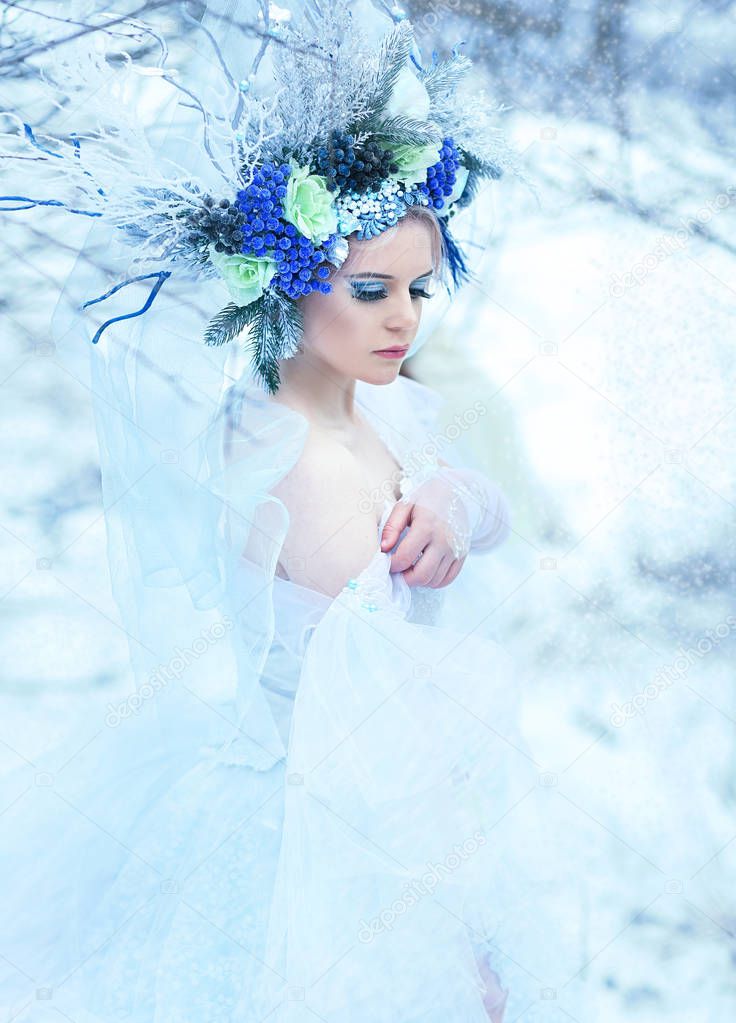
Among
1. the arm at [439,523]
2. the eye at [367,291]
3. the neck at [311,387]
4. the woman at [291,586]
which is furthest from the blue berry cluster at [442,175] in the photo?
the arm at [439,523]

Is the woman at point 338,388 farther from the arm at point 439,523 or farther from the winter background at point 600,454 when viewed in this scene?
the winter background at point 600,454

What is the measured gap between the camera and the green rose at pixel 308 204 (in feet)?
3.72

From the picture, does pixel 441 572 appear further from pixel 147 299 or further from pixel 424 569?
pixel 147 299

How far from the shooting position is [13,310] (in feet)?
6.25

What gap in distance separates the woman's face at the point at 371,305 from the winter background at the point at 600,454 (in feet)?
2.11

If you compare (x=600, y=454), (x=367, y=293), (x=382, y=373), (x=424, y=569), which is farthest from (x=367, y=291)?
(x=600, y=454)

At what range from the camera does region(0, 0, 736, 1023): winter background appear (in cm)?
186

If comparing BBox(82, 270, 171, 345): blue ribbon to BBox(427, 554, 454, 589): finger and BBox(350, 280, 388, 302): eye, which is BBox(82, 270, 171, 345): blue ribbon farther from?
BBox(427, 554, 454, 589): finger

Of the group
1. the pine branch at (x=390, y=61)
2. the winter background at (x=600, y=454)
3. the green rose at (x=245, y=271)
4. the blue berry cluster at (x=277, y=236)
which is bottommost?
the winter background at (x=600, y=454)

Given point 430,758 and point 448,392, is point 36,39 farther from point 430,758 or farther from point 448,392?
point 430,758

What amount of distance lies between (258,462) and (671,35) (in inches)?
50.1

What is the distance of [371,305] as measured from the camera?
1206 millimetres

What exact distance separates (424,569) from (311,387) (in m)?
0.25

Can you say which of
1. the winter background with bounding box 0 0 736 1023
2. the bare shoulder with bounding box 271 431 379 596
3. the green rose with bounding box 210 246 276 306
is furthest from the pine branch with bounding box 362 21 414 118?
the winter background with bounding box 0 0 736 1023
